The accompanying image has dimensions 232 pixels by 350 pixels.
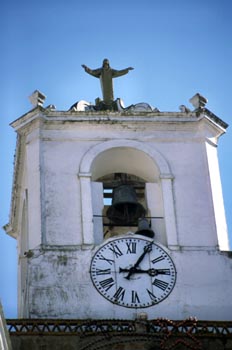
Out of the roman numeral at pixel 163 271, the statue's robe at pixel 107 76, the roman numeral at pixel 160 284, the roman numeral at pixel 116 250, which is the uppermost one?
the statue's robe at pixel 107 76

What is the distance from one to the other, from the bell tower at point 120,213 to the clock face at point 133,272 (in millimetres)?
18

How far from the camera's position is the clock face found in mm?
30797

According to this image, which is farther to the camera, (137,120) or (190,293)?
(137,120)

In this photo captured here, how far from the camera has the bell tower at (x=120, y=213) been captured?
30797 millimetres

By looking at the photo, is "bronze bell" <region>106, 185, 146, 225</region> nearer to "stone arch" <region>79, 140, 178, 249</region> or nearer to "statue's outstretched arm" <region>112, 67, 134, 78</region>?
"stone arch" <region>79, 140, 178, 249</region>

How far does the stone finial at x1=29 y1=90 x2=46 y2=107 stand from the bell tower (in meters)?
0.02

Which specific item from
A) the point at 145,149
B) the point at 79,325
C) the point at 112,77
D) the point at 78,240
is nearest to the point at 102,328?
the point at 79,325

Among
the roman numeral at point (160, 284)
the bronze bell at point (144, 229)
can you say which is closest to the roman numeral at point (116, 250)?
the bronze bell at point (144, 229)

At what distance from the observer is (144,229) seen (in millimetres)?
31953

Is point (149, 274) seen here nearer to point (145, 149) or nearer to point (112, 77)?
point (145, 149)

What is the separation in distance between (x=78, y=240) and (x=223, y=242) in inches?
107

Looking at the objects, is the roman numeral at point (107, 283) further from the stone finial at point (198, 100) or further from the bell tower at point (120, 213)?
the stone finial at point (198, 100)

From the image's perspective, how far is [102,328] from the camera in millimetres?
29625

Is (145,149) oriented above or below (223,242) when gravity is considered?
above
